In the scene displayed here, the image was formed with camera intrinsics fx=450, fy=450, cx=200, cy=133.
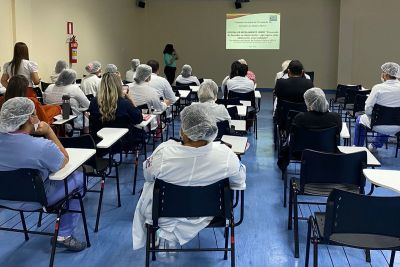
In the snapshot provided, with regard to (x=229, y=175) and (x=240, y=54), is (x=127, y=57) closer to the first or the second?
(x=240, y=54)

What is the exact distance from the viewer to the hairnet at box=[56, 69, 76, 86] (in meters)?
5.40

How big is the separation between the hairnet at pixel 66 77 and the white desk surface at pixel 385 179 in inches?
153

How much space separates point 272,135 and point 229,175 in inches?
186

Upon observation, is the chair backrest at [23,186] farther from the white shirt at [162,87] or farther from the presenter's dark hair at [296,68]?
the presenter's dark hair at [296,68]

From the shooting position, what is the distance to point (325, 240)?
2297 millimetres

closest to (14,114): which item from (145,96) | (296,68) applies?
(145,96)

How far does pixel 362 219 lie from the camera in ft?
7.07

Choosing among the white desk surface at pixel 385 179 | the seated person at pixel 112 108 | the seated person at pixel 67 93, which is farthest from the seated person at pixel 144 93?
the white desk surface at pixel 385 179

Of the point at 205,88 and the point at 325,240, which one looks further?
the point at 205,88

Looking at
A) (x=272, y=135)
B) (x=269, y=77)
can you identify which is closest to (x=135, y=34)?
(x=269, y=77)

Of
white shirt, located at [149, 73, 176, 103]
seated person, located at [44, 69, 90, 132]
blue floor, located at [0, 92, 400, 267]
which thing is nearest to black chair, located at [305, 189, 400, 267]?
blue floor, located at [0, 92, 400, 267]

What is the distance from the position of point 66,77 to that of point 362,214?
419 centimetres

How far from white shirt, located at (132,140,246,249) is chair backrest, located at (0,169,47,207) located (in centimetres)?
61

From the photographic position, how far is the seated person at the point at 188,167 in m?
2.45
